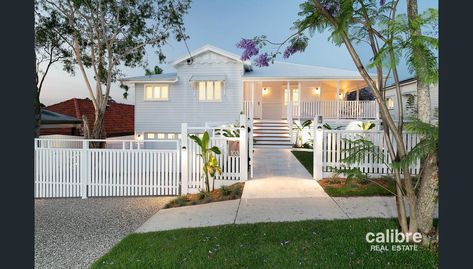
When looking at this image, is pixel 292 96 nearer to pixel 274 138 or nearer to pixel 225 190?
pixel 274 138

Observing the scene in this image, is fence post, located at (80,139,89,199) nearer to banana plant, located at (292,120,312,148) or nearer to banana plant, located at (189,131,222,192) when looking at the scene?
banana plant, located at (189,131,222,192)

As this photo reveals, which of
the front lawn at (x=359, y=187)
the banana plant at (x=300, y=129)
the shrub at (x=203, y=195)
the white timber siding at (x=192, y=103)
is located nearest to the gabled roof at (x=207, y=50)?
the white timber siding at (x=192, y=103)

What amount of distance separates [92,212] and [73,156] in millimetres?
2555

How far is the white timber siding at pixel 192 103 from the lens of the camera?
18.5 m

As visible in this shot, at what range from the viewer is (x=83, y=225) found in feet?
20.9

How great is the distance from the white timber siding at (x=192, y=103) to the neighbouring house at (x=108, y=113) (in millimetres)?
7433

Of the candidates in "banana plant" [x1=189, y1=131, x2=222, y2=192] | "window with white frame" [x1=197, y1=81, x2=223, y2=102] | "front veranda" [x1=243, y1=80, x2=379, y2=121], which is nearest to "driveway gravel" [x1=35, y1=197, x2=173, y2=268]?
"banana plant" [x1=189, y1=131, x2=222, y2=192]

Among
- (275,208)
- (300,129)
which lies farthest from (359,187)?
(300,129)

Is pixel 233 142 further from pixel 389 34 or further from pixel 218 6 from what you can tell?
pixel 218 6

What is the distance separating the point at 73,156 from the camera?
30.2 ft

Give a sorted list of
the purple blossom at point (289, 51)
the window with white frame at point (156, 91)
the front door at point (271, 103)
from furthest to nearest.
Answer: the front door at point (271, 103), the window with white frame at point (156, 91), the purple blossom at point (289, 51)

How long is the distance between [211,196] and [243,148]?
5.71 ft

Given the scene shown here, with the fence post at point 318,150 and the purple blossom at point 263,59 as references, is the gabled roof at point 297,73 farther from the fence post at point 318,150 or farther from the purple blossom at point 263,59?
the purple blossom at point 263,59

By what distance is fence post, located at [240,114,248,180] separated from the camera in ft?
29.1
